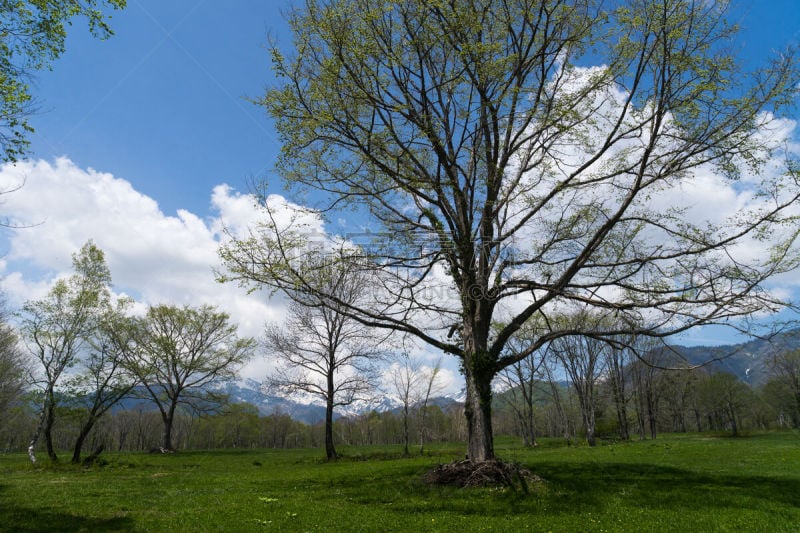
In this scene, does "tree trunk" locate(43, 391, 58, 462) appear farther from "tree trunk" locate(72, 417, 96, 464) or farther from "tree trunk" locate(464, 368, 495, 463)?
"tree trunk" locate(464, 368, 495, 463)

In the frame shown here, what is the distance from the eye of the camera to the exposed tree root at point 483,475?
10.7 m

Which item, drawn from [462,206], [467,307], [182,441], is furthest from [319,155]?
[182,441]

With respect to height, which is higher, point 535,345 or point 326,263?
point 326,263

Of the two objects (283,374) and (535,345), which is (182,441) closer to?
(283,374)

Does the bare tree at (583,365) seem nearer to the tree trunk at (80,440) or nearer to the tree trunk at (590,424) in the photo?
the tree trunk at (590,424)

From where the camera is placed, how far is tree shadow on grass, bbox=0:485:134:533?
744 cm

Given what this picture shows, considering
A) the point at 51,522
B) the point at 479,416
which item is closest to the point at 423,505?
the point at 479,416

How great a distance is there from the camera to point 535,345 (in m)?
11.9

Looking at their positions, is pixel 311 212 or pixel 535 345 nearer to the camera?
pixel 535 345

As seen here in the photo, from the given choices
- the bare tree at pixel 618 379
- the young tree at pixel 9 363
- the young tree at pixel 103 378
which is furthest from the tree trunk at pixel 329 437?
the bare tree at pixel 618 379

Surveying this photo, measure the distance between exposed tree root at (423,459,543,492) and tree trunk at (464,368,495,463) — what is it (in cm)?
33

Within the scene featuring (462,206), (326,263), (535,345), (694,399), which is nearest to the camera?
(535,345)

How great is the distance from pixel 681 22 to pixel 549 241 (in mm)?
6411

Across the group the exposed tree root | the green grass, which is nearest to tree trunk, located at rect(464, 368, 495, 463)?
the exposed tree root
